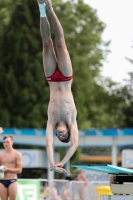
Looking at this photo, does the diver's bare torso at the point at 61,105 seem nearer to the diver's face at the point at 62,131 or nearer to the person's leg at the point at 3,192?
the diver's face at the point at 62,131

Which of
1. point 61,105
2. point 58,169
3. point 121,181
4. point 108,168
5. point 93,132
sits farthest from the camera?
point 93,132

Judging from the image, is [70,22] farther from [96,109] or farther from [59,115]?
[59,115]

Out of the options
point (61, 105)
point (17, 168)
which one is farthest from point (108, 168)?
point (17, 168)

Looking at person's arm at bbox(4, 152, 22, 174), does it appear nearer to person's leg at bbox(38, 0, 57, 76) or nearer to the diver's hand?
person's leg at bbox(38, 0, 57, 76)

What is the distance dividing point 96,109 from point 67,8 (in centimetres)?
1117

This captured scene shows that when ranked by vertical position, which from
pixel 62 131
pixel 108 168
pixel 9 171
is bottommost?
pixel 108 168

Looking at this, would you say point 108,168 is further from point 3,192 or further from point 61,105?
point 3,192

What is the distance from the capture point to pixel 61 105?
13.1 meters

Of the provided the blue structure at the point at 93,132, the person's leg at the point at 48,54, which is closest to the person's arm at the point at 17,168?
the person's leg at the point at 48,54

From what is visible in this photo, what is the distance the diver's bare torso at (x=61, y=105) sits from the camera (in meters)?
13.0

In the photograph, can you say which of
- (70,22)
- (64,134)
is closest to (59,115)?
(64,134)

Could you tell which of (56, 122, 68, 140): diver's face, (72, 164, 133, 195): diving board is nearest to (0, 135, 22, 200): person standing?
(72, 164, 133, 195): diving board

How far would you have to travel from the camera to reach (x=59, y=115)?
13008 mm

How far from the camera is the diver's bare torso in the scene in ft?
42.7
